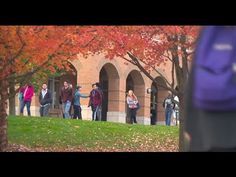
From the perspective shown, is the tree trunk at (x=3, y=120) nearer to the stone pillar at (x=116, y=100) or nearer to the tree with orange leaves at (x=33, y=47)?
the tree with orange leaves at (x=33, y=47)

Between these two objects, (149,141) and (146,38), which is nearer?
(146,38)

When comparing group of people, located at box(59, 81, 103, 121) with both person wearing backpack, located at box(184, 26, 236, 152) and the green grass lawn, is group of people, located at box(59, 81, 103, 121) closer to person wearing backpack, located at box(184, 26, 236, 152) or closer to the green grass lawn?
the green grass lawn

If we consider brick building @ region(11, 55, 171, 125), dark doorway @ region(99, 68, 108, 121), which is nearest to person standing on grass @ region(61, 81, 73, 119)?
brick building @ region(11, 55, 171, 125)

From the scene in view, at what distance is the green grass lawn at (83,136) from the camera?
39.7ft

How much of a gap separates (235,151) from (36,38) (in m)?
4.83

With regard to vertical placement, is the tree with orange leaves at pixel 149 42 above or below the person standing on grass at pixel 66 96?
above

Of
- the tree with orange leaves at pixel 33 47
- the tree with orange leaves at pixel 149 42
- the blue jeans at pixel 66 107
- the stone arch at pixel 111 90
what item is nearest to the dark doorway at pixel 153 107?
the stone arch at pixel 111 90

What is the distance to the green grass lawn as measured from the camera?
1211 centimetres

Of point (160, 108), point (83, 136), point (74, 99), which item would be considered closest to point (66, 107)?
point (74, 99)

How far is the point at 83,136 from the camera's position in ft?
43.5

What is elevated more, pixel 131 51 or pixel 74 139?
pixel 131 51
